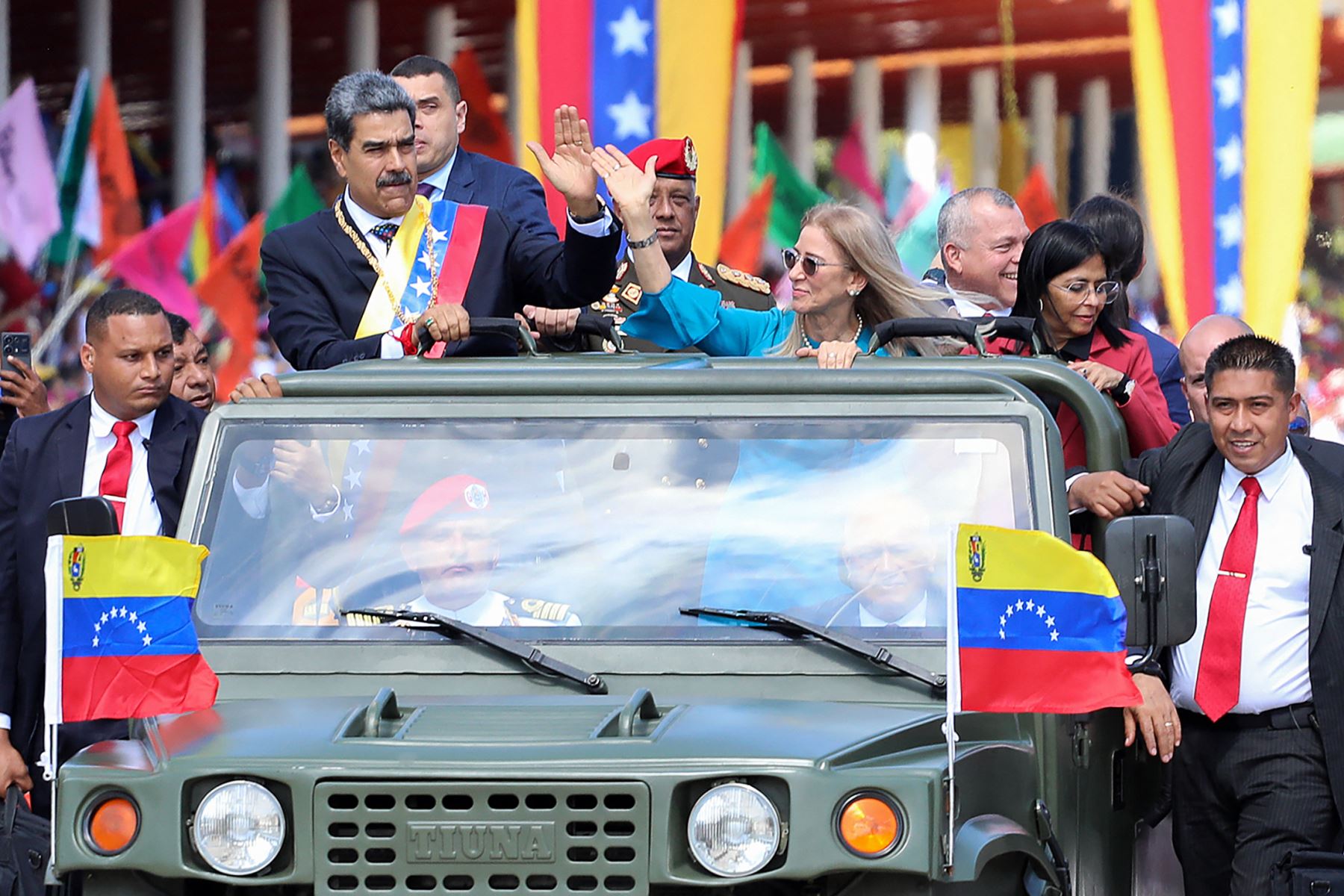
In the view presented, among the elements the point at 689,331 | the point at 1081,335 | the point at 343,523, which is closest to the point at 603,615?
the point at 343,523

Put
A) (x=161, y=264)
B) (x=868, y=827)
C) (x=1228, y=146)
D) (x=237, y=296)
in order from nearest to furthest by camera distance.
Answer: (x=868, y=827) < (x=237, y=296) < (x=161, y=264) < (x=1228, y=146)

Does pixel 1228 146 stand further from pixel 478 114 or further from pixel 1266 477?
pixel 1266 477

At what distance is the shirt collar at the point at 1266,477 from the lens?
605 centimetres

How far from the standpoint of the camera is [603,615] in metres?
5.11

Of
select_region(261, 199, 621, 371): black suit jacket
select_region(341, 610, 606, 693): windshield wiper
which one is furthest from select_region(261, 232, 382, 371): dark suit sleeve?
select_region(341, 610, 606, 693): windshield wiper

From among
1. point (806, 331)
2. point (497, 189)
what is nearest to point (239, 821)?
point (806, 331)

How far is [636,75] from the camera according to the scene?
16781 mm

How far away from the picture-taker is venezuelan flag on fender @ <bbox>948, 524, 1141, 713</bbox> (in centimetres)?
459

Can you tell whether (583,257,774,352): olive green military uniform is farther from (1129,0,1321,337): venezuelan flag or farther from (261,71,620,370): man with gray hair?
(1129,0,1321,337): venezuelan flag

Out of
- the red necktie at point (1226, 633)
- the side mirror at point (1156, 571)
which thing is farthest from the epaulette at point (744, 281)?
the side mirror at point (1156, 571)

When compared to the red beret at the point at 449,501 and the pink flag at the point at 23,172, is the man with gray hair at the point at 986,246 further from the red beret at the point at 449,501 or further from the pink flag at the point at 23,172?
the pink flag at the point at 23,172

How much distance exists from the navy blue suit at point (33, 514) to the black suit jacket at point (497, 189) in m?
1.40

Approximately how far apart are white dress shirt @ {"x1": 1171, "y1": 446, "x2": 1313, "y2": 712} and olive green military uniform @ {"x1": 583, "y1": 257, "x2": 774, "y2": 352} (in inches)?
74.1

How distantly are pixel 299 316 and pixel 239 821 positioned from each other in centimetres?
273
